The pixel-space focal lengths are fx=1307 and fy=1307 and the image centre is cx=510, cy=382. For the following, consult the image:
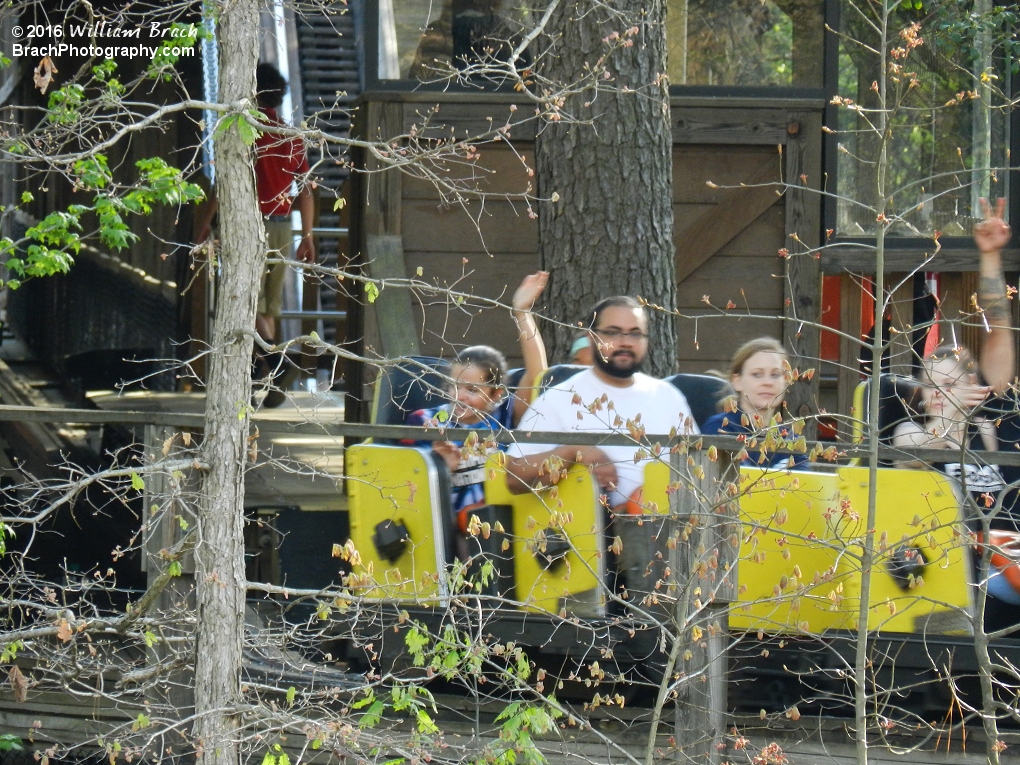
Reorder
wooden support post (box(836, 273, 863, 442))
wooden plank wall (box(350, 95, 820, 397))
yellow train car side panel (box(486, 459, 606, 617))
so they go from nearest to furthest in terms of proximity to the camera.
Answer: yellow train car side panel (box(486, 459, 606, 617)) < wooden plank wall (box(350, 95, 820, 397)) < wooden support post (box(836, 273, 863, 442))

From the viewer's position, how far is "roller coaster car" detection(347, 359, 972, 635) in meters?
4.14

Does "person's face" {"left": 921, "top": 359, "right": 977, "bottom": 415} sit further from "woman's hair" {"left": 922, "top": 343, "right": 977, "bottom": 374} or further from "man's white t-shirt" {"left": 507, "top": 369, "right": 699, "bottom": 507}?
"man's white t-shirt" {"left": 507, "top": 369, "right": 699, "bottom": 507}

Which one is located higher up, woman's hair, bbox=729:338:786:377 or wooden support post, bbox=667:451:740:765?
woman's hair, bbox=729:338:786:377

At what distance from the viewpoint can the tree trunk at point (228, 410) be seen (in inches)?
132

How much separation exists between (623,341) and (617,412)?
0.25 meters

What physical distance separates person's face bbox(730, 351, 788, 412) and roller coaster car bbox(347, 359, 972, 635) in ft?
0.95

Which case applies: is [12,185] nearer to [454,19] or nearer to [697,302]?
[454,19]

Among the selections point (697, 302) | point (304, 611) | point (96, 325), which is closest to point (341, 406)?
point (96, 325)

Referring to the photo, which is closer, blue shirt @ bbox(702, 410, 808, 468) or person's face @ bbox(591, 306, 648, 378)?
blue shirt @ bbox(702, 410, 808, 468)

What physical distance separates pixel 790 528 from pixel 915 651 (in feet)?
1.83

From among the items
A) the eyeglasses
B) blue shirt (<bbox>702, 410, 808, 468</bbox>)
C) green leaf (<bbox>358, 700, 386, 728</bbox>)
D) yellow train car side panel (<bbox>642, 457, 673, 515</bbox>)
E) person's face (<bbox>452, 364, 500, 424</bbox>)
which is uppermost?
the eyeglasses

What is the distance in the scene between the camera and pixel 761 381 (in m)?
4.42

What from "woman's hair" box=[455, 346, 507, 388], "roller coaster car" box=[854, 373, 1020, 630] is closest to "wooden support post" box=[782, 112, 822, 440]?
"roller coaster car" box=[854, 373, 1020, 630]

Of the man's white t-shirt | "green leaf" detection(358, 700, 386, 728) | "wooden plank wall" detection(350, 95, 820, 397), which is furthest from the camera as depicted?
"wooden plank wall" detection(350, 95, 820, 397)
